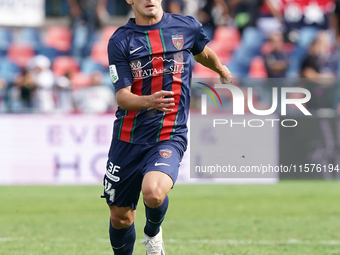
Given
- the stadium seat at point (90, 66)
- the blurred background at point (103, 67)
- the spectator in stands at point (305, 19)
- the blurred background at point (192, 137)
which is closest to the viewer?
the blurred background at point (192, 137)

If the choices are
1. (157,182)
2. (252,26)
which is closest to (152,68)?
(157,182)

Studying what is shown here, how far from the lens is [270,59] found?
46.6 feet

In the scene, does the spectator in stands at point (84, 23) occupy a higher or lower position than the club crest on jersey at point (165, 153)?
higher

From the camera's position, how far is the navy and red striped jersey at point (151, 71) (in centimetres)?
461

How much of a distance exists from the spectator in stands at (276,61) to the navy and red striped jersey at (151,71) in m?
9.62

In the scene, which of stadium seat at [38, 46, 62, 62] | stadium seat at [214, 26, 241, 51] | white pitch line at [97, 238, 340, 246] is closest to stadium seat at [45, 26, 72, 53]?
stadium seat at [38, 46, 62, 62]

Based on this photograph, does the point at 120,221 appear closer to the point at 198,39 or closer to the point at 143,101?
the point at 143,101

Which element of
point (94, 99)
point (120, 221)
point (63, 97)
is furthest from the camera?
point (94, 99)

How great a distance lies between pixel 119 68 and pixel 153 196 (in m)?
1.02

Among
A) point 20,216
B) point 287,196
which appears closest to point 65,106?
point 20,216

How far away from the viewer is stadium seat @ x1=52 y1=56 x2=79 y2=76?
16141mm

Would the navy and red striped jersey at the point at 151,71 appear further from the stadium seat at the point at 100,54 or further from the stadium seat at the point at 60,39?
the stadium seat at the point at 60,39

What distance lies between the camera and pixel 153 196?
4.33m

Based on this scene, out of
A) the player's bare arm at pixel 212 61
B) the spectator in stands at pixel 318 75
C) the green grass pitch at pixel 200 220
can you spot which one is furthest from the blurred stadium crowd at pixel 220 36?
the player's bare arm at pixel 212 61
